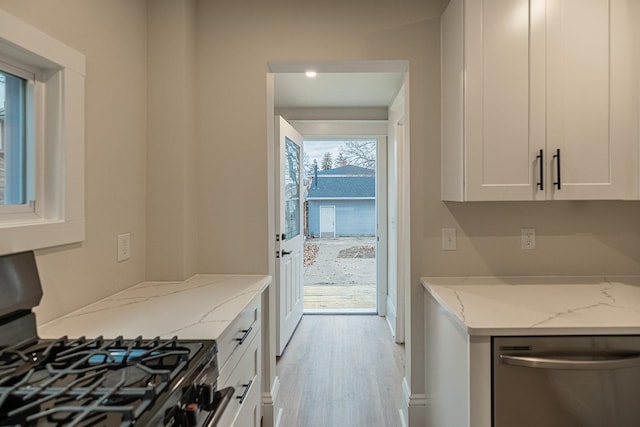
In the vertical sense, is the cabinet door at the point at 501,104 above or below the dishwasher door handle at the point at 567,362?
above

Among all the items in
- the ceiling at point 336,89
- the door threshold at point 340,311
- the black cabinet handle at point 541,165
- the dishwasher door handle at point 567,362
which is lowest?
the door threshold at point 340,311

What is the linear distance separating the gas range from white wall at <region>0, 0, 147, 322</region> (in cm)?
15

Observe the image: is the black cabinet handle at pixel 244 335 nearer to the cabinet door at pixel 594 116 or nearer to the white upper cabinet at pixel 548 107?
the white upper cabinet at pixel 548 107

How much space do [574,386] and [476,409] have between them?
35 centimetres

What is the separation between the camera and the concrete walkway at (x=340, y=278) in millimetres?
4984

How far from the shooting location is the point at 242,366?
1.58 meters

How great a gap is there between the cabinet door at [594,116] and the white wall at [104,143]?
6.54 feet

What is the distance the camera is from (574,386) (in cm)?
137

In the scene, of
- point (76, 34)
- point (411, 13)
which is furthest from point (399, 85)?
point (76, 34)

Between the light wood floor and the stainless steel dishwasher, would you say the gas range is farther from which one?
the light wood floor

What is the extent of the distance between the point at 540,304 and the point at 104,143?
199 centimetres

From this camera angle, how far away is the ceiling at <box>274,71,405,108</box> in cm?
320

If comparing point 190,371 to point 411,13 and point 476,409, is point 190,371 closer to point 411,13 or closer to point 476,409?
point 476,409

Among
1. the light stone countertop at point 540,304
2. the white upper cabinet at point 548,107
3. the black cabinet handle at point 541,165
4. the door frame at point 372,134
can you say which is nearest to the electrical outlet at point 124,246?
the light stone countertop at point 540,304
